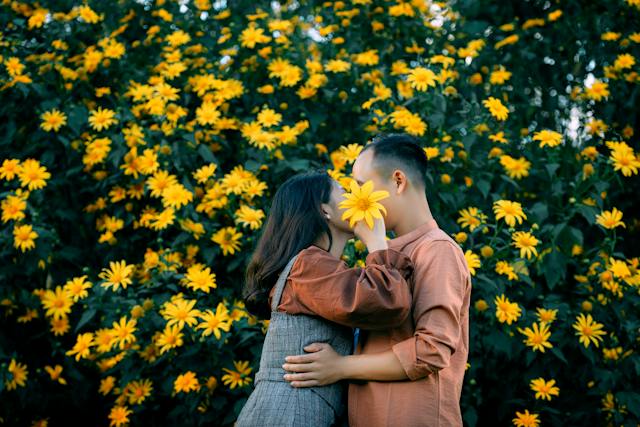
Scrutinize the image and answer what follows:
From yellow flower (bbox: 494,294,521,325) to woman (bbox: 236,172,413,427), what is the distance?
1055mm

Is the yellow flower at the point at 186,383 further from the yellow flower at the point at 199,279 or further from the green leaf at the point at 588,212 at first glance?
the green leaf at the point at 588,212

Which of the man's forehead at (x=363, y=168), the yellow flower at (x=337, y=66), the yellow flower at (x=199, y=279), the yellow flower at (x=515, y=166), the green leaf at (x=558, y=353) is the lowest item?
the green leaf at (x=558, y=353)

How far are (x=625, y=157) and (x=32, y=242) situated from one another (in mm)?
3105

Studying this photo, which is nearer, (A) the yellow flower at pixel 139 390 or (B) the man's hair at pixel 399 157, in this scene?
(B) the man's hair at pixel 399 157

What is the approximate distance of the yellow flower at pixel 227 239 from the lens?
333 cm

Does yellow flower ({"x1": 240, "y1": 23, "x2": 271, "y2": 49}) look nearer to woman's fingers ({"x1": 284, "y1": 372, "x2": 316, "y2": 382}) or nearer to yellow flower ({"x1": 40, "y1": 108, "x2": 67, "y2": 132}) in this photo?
yellow flower ({"x1": 40, "y1": 108, "x2": 67, "y2": 132})

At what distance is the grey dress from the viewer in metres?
1.98

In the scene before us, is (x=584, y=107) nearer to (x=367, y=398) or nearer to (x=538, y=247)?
(x=538, y=247)

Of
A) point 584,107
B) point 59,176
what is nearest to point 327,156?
point 59,176

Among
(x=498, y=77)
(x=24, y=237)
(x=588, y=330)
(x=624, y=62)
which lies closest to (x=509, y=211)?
(x=588, y=330)

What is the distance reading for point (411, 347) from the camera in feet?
6.32

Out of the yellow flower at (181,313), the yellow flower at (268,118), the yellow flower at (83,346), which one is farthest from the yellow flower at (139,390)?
the yellow flower at (268,118)

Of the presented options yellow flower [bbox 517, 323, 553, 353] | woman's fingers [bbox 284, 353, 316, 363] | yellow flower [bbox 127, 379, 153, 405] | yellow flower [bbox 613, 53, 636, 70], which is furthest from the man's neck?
yellow flower [bbox 613, 53, 636, 70]

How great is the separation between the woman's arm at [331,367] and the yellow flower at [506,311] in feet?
3.99
